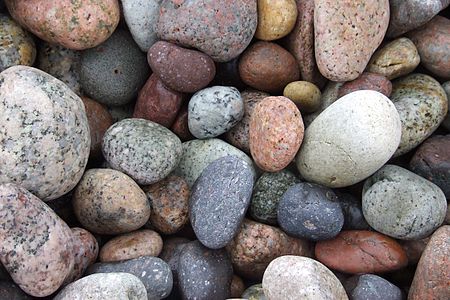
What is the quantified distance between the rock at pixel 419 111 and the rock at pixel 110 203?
3.31 feet

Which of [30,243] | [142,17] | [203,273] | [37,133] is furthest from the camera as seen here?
[142,17]

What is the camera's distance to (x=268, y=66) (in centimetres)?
224

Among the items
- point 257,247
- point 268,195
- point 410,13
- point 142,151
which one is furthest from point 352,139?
point 142,151

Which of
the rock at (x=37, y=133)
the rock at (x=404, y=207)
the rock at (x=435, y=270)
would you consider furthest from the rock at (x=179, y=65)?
the rock at (x=435, y=270)

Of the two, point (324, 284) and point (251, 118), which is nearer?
point (324, 284)

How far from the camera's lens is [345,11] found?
6.94 feet

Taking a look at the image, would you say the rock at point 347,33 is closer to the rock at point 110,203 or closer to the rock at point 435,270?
the rock at point 435,270

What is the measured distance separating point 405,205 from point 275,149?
1.62 ft

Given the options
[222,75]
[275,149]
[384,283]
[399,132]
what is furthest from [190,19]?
[384,283]

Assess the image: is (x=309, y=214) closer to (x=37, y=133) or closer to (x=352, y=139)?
(x=352, y=139)

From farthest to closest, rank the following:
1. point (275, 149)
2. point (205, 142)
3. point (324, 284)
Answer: point (205, 142) < point (275, 149) < point (324, 284)

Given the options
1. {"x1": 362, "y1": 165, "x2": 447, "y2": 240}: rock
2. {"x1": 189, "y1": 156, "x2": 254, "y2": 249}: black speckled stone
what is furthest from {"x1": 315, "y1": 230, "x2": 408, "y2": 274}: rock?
{"x1": 189, "y1": 156, "x2": 254, "y2": 249}: black speckled stone

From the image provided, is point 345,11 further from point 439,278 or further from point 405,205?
point 439,278

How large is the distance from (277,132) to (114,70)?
2.35ft
